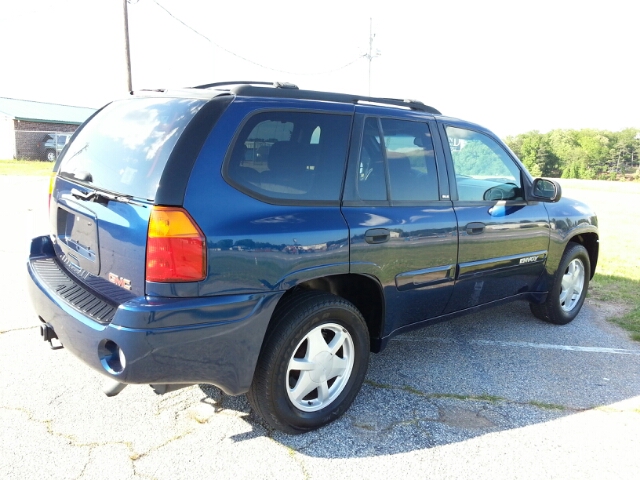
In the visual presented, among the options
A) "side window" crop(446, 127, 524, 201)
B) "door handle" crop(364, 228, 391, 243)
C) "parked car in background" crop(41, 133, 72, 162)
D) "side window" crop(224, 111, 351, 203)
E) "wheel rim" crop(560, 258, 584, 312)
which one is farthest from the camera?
"parked car in background" crop(41, 133, 72, 162)

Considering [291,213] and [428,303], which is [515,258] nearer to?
[428,303]

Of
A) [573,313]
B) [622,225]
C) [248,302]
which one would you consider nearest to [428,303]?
[248,302]

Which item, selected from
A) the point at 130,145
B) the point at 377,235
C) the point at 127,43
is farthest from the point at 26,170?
the point at 377,235

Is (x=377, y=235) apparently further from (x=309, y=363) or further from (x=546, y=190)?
(x=546, y=190)

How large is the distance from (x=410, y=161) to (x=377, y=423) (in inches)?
65.1

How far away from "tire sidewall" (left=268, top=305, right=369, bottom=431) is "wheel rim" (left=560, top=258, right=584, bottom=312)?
104 inches

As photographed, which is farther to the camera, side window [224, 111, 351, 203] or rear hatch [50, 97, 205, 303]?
side window [224, 111, 351, 203]

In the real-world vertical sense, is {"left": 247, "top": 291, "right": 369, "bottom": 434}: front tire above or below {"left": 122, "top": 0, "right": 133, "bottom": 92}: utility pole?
below

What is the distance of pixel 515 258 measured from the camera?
412 cm

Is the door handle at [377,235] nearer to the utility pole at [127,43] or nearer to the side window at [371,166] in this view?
the side window at [371,166]

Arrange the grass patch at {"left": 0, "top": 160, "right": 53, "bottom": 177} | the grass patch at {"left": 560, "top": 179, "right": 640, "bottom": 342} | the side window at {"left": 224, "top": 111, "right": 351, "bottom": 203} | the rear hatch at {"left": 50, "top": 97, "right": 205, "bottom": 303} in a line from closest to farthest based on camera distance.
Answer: the rear hatch at {"left": 50, "top": 97, "right": 205, "bottom": 303}, the side window at {"left": 224, "top": 111, "right": 351, "bottom": 203}, the grass patch at {"left": 560, "top": 179, "right": 640, "bottom": 342}, the grass patch at {"left": 0, "top": 160, "right": 53, "bottom": 177}

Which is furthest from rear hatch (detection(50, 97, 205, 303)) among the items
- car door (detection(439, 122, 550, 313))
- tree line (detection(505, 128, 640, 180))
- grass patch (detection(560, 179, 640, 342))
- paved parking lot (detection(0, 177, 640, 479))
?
tree line (detection(505, 128, 640, 180))

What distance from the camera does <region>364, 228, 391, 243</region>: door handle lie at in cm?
302

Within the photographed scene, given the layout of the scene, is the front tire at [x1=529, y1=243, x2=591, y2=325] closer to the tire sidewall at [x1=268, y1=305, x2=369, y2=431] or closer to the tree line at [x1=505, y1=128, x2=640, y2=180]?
the tire sidewall at [x1=268, y1=305, x2=369, y2=431]
